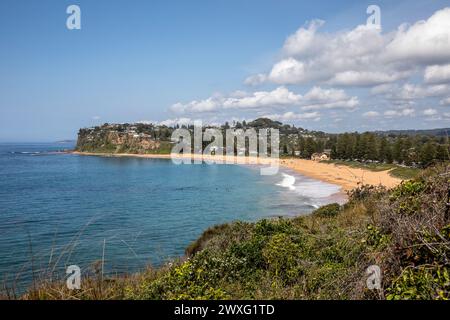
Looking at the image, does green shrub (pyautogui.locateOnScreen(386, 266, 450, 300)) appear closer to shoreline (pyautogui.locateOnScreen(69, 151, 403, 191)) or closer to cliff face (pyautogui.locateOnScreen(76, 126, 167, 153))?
shoreline (pyautogui.locateOnScreen(69, 151, 403, 191))

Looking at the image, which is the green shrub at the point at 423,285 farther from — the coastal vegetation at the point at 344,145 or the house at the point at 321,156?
the house at the point at 321,156

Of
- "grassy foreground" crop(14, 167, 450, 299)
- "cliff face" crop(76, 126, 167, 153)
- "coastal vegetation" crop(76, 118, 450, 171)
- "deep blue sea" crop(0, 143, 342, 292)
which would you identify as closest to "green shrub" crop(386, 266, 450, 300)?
"grassy foreground" crop(14, 167, 450, 299)

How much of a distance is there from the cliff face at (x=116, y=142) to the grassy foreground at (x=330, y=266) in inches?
5288

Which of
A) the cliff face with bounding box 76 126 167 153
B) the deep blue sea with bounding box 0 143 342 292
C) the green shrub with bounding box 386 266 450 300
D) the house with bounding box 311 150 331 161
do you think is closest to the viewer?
the green shrub with bounding box 386 266 450 300

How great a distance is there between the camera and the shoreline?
48.8 metres

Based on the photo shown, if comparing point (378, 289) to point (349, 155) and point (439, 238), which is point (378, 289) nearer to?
point (439, 238)

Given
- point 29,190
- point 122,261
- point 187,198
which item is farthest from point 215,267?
point 29,190

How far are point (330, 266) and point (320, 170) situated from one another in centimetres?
6919

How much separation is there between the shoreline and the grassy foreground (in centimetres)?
3683

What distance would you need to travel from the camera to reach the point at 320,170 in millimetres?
73000

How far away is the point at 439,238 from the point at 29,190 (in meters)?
48.0

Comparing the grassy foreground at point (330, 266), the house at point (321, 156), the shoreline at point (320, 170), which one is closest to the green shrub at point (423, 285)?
the grassy foreground at point (330, 266)

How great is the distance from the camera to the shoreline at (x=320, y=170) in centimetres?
4881

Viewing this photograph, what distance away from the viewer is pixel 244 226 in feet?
33.0
